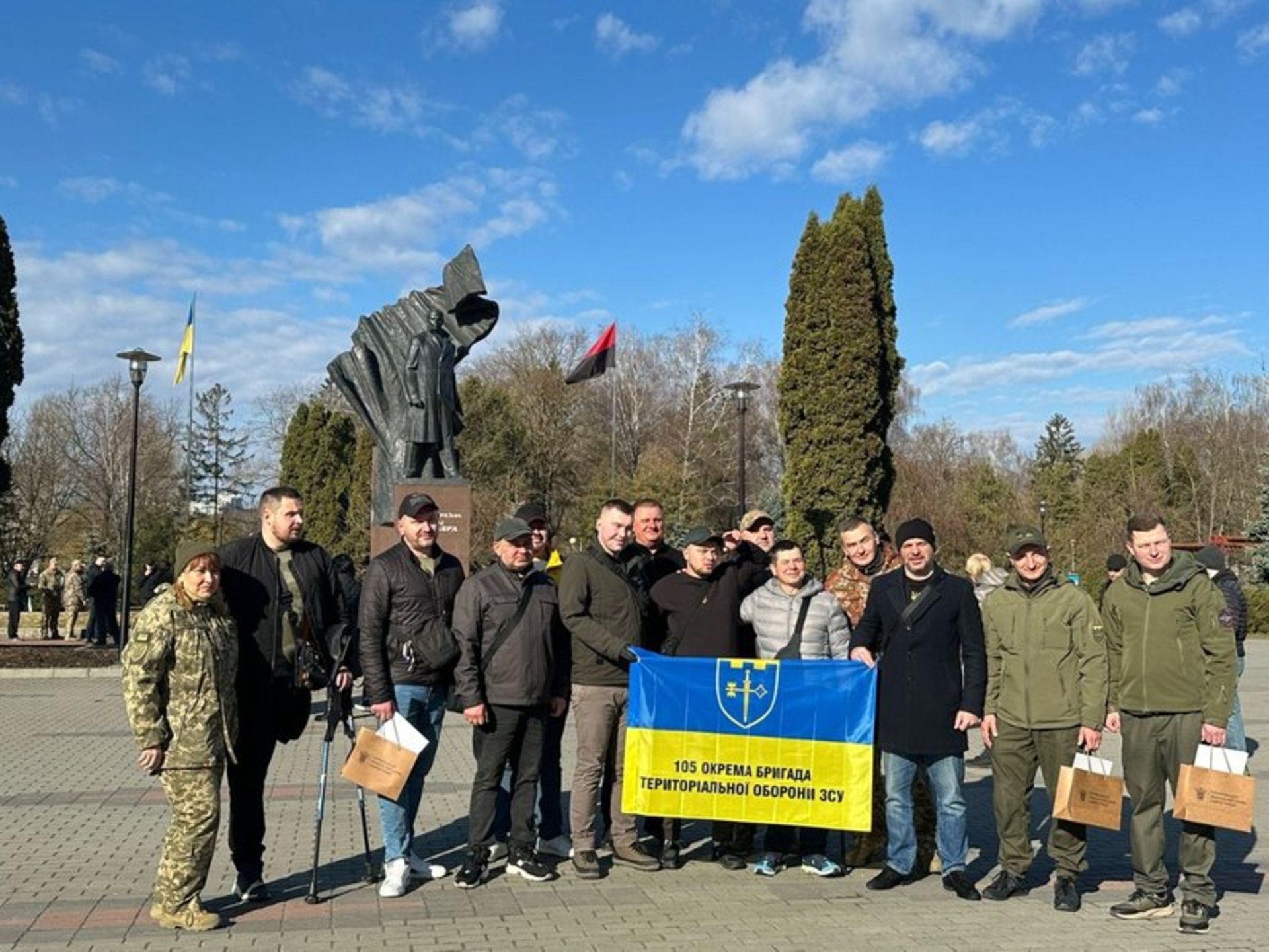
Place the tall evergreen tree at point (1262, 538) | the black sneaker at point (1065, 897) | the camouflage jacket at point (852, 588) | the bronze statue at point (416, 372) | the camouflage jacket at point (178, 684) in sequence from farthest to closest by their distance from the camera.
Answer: the tall evergreen tree at point (1262, 538)
the bronze statue at point (416, 372)
the camouflage jacket at point (852, 588)
the black sneaker at point (1065, 897)
the camouflage jacket at point (178, 684)

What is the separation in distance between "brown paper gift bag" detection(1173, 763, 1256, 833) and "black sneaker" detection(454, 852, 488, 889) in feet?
11.0

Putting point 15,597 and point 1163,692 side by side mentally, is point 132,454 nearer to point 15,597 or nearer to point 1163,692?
point 15,597

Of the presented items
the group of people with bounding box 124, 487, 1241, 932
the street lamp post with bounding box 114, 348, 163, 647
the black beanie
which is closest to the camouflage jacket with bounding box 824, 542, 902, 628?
the group of people with bounding box 124, 487, 1241, 932

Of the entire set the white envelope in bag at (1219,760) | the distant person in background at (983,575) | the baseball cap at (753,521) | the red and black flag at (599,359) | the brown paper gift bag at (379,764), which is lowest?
the brown paper gift bag at (379,764)

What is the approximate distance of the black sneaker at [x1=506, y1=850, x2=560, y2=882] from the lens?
5984 millimetres

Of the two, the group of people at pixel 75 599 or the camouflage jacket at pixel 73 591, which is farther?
the camouflage jacket at pixel 73 591

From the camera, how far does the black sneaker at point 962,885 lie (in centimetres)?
575

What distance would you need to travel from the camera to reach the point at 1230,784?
5297mm

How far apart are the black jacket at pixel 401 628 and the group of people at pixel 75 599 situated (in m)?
17.4

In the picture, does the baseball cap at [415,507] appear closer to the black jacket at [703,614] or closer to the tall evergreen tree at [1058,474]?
the black jacket at [703,614]

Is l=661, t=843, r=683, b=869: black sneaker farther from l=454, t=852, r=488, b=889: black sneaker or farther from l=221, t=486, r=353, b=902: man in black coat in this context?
l=221, t=486, r=353, b=902: man in black coat

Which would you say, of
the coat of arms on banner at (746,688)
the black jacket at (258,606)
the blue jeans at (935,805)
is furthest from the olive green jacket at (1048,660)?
the black jacket at (258,606)

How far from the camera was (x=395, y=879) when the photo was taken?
18.8ft

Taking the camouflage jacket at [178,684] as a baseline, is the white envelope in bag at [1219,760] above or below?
below
